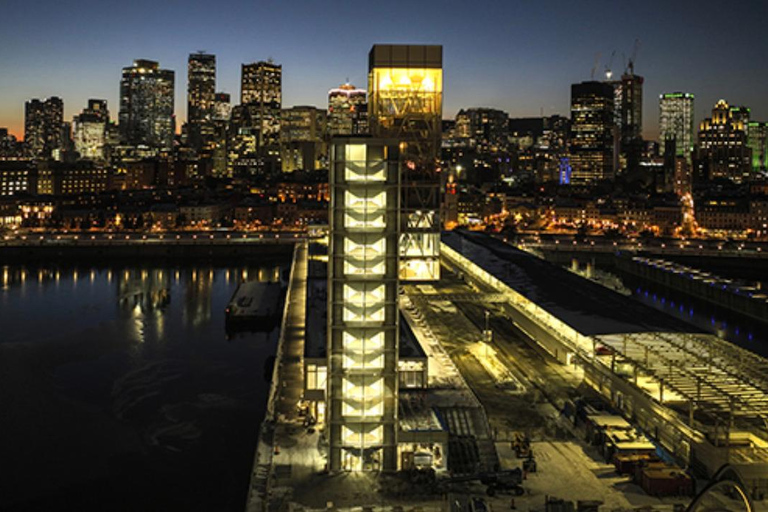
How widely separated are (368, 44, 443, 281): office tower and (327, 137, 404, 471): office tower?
46.2 feet

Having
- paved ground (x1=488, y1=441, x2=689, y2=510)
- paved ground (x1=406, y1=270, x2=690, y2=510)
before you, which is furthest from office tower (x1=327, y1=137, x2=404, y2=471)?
paved ground (x1=488, y1=441, x2=689, y2=510)

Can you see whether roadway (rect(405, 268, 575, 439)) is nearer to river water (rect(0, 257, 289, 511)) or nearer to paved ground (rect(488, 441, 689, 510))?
paved ground (rect(488, 441, 689, 510))

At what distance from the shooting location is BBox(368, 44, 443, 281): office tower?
33062mm

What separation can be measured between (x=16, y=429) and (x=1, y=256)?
5376 cm

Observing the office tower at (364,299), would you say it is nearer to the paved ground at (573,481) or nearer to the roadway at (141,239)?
the paved ground at (573,481)

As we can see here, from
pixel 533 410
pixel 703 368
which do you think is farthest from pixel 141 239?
pixel 703 368

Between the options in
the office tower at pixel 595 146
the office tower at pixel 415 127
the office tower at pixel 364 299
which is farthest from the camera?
the office tower at pixel 595 146

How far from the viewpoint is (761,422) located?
1966cm

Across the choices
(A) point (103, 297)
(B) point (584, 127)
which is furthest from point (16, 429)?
(B) point (584, 127)

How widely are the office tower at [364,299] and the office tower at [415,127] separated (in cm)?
1410

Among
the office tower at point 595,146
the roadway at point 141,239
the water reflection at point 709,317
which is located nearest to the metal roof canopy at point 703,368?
the water reflection at point 709,317

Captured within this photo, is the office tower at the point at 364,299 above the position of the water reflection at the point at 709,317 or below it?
above

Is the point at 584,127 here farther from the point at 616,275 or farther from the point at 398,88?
the point at 398,88

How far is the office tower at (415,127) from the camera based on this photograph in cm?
3306
